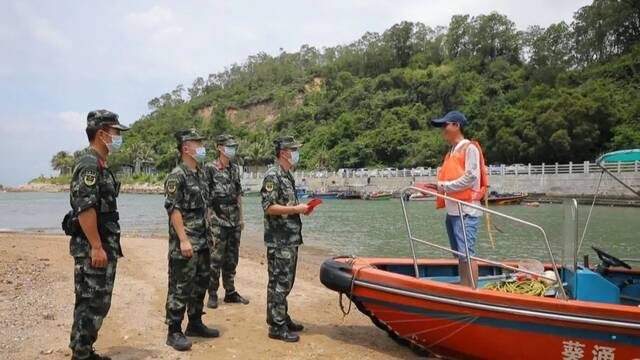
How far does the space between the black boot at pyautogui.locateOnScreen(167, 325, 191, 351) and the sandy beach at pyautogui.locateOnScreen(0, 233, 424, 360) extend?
7 cm

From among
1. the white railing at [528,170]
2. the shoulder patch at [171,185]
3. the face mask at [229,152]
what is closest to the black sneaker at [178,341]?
the shoulder patch at [171,185]

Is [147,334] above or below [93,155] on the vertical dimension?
below

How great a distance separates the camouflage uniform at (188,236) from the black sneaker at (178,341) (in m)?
0.10

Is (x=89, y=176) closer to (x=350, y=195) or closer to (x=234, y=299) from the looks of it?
(x=234, y=299)

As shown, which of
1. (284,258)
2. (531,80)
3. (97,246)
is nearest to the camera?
(97,246)

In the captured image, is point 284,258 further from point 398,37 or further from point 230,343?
Answer: point 398,37

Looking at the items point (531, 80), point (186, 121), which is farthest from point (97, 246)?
point (186, 121)

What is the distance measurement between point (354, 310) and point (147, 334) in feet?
9.51

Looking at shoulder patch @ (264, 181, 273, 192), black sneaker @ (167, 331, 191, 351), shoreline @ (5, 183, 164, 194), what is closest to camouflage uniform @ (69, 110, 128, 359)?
black sneaker @ (167, 331, 191, 351)

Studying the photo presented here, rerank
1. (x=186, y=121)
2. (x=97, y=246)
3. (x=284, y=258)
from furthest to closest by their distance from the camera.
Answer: (x=186, y=121) → (x=284, y=258) → (x=97, y=246)

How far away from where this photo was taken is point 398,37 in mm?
106125

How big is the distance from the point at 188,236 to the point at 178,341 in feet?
3.26

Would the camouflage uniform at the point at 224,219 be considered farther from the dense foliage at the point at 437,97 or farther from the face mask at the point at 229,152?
the dense foliage at the point at 437,97

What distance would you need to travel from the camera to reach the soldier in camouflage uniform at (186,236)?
4.65 meters
